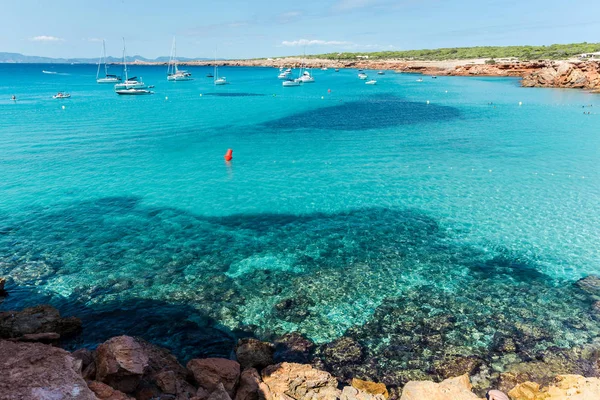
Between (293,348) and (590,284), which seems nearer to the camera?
(293,348)

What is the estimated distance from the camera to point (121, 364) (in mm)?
10273

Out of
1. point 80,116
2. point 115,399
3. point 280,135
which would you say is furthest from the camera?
point 80,116

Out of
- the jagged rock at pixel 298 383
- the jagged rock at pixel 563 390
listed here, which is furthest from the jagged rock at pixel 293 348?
the jagged rock at pixel 563 390

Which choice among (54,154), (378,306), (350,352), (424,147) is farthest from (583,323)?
(54,154)

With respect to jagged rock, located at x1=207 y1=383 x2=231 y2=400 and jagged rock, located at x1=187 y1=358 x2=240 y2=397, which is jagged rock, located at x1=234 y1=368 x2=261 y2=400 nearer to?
jagged rock, located at x1=187 y1=358 x2=240 y2=397

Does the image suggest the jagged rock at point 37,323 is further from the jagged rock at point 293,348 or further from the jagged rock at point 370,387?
the jagged rock at point 370,387

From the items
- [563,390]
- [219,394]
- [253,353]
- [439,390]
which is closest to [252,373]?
[253,353]

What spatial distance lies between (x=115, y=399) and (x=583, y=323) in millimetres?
16018

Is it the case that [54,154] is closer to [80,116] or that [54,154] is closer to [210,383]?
[80,116]

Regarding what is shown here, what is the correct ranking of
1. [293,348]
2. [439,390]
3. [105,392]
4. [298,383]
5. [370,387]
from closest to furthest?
[105,392], [439,390], [298,383], [370,387], [293,348]

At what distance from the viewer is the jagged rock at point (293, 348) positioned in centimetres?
1284

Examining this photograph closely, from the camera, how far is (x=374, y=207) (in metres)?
25.3

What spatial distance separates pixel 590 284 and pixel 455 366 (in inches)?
353

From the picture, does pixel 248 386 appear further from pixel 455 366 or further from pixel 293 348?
pixel 455 366
